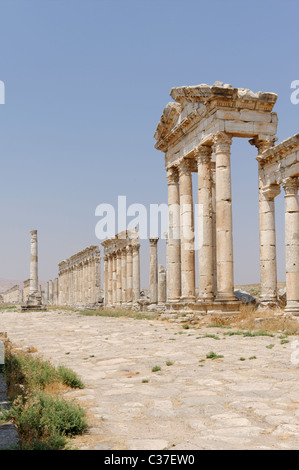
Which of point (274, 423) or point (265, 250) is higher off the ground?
point (265, 250)

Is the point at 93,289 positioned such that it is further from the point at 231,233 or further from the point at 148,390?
the point at 148,390

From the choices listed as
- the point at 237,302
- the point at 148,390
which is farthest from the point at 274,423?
the point at 237,302

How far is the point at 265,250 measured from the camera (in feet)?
61.5

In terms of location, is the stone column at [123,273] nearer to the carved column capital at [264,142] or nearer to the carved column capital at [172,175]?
the carved column capital at [172,175]

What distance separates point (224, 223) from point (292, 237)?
8.33 feet

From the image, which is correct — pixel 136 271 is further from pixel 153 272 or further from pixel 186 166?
pixel 186 166

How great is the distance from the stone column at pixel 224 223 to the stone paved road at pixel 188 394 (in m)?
5.83

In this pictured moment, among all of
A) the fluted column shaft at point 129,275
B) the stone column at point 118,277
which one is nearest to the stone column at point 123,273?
the stone column at point 118,277

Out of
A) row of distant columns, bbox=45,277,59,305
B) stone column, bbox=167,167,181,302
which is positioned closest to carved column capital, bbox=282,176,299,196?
stone column, bbox=167,167,181,302

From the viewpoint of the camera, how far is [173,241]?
74.3 feet

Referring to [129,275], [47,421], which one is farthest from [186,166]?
[129,275]

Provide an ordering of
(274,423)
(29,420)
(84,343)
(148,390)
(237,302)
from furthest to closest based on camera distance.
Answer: (237,302) → (84,343) → (148,390) → (274,423) → (29,420)
